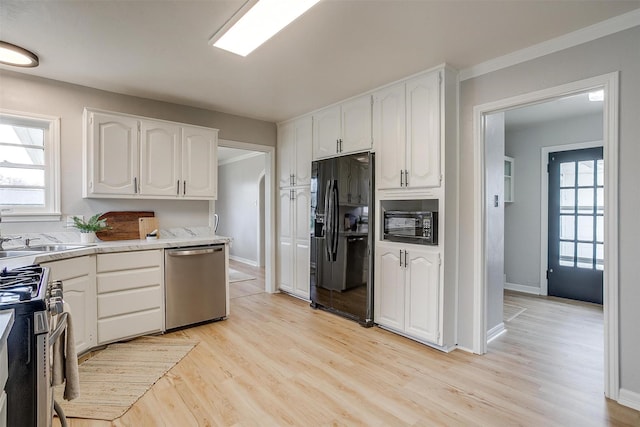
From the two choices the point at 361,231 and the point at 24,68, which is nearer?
the point at 24,68

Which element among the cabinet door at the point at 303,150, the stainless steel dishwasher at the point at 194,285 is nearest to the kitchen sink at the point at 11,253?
the stainless steel dishwasher at the point at 194,285

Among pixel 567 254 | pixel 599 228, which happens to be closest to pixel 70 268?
pixel 567 254

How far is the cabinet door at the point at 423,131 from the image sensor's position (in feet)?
9.24

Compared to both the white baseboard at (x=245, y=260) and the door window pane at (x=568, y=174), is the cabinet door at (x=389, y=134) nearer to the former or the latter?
the door window pane at (x=568, y=174)

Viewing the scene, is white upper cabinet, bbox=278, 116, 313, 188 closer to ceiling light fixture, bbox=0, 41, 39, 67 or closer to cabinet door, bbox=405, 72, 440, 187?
cabinet door, bbox=405, 72, 440, 187

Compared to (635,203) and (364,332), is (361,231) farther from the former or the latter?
(635,203)

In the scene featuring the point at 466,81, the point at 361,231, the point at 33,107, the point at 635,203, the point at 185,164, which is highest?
the point at 466,81

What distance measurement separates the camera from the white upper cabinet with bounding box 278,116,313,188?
4.29 m

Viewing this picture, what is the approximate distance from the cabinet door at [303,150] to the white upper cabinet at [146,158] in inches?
43.5

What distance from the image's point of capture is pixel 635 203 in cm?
205

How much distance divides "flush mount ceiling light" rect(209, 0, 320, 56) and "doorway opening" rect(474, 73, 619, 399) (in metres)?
1.77

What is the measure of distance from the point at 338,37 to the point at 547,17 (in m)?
1.37

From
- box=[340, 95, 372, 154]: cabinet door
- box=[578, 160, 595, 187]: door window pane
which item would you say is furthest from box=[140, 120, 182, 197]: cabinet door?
box=[578, 160, 595, 187]: door window pane

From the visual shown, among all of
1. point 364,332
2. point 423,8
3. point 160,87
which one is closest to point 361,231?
point 364,332
